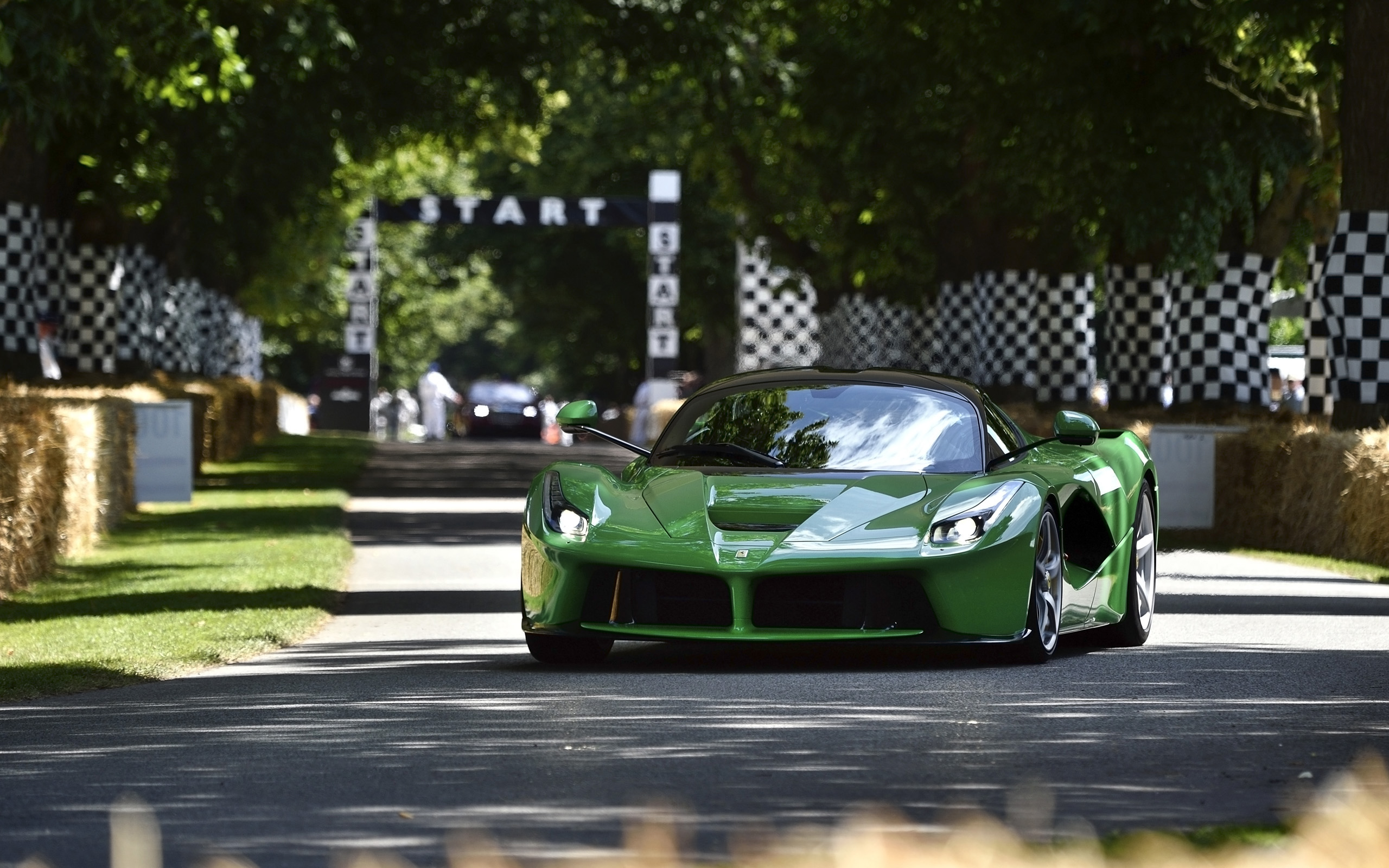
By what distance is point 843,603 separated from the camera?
32.0 ft

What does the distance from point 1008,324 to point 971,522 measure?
83.8 feet

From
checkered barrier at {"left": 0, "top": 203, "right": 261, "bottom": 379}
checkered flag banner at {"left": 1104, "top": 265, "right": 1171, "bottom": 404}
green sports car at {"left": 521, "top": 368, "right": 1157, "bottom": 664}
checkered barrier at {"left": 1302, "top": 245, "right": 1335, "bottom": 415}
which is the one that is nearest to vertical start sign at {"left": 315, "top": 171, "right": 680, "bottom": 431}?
checkered barrier at {"left": 0, "top": 203, "right": 261, "bottom": 379}

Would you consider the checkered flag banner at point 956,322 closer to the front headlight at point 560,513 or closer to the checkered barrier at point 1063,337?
the checkered barrier at point 1063,337

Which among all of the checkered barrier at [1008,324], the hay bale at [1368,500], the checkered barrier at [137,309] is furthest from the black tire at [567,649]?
the checkered barrier at [137,309]

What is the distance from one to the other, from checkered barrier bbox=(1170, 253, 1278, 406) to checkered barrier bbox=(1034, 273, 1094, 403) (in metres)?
6.25

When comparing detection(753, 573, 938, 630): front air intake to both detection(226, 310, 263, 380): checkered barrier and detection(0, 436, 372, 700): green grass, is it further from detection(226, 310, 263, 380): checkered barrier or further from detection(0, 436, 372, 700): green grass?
detection(226, 310, 263, 380): checkered barrier

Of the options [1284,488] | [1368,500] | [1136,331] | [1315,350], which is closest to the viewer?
[1368,500]

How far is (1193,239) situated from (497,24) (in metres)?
10.3

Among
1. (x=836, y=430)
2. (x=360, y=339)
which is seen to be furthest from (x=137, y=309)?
(x=836, y=430)

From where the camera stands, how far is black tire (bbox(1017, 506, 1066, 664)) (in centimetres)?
1003

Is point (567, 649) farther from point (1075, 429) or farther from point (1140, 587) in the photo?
point (1140, 587)

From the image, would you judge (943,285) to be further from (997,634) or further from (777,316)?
(997,634)

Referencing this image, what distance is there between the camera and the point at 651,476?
417 inches

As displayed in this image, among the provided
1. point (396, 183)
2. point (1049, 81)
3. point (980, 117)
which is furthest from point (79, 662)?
point (396, 183)
